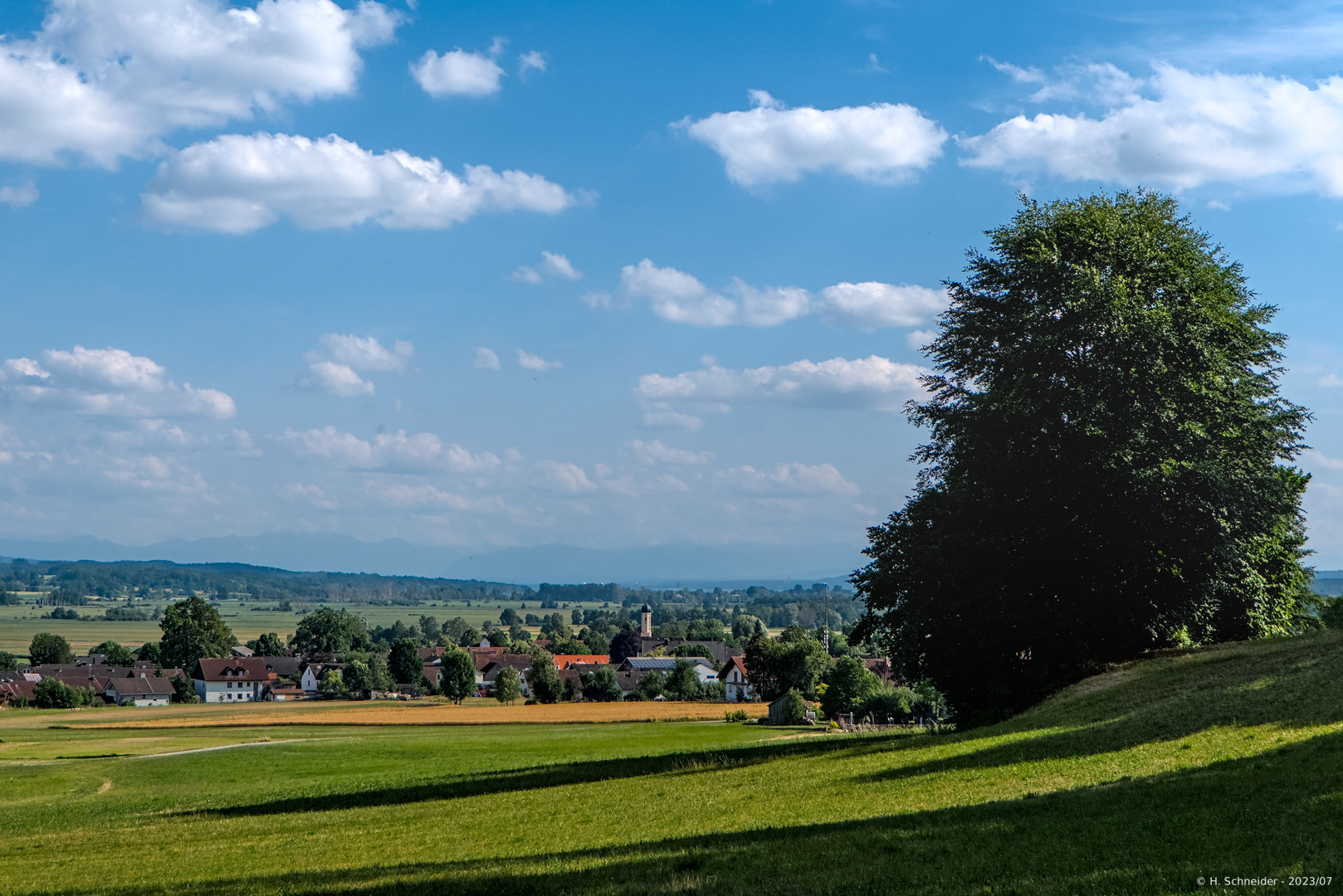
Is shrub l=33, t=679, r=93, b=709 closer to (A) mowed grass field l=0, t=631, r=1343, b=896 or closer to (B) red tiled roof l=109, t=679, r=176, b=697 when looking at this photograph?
(B) red tiled roof l=109, t=679, r=176, b=697

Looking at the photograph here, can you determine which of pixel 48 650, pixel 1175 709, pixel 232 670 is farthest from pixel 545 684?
pixel 1175 709

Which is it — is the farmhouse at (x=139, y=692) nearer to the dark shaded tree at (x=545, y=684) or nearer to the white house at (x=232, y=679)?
the white house at (x=232, y=679)

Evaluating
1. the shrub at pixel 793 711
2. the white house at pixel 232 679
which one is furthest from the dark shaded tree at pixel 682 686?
the white house at pixel 232 679

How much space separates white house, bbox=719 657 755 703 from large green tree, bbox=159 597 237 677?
92.4m

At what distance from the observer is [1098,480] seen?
3503 cm

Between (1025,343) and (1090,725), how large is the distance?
1612cm

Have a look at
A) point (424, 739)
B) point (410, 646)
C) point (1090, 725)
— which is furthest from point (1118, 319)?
point (410, 646)

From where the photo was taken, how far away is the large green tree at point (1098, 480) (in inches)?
1364

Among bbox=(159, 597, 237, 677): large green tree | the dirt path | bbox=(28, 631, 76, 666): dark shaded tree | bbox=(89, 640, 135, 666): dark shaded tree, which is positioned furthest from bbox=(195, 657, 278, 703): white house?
the dirt path

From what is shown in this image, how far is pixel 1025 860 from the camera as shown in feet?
46.5

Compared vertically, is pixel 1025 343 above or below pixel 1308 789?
above

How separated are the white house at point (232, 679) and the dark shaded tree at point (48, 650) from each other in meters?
32.2

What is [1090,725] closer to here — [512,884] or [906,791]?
[906,791]

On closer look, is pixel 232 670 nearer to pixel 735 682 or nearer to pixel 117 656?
pixel 117 656
